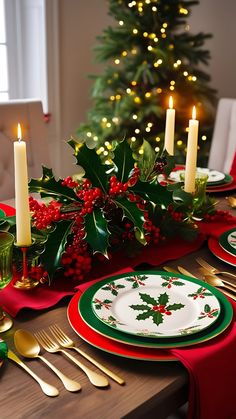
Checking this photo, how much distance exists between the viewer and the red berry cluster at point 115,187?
0.98m

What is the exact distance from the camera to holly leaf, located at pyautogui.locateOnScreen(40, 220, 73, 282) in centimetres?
89

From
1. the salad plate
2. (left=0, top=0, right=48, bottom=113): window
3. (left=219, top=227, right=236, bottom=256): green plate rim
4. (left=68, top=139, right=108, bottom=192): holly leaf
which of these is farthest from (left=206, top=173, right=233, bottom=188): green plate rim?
(left=0, top=0, right=48, bottom=113): window

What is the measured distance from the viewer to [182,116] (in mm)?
2871

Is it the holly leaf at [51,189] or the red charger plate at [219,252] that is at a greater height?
the holly leaf at [51,189]

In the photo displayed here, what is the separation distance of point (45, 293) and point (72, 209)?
0.18m

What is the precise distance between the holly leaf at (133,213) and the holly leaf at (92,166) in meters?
0.05

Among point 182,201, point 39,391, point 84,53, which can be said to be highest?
point 84,53

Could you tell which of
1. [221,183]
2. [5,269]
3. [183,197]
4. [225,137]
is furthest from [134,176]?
[225,137]

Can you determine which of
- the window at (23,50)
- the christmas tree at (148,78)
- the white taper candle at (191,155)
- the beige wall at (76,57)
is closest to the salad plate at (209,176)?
the white taper candle at (191,155)

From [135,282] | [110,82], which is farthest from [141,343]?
[110,82]

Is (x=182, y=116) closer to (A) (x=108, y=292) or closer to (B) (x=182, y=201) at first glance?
(B) (x=182, y=201)

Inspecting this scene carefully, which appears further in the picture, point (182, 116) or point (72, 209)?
point (182, 116)

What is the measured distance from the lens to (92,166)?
1.00 meters

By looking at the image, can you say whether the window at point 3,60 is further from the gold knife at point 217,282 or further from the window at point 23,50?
the gold knife at point 217,282
